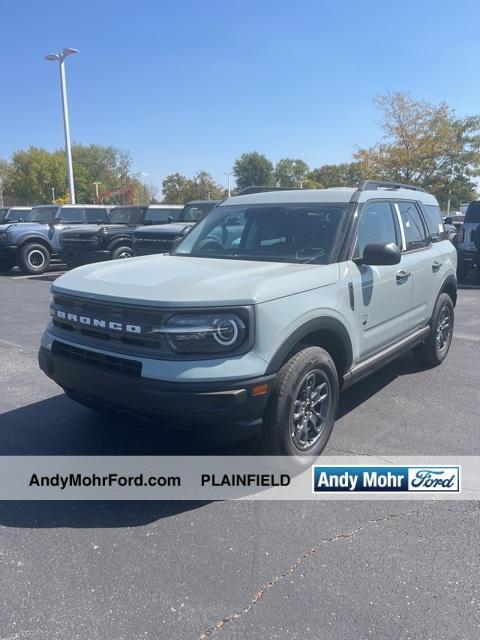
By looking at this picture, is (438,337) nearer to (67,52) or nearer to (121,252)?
(121,252)

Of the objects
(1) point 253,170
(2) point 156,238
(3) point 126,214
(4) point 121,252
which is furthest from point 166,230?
(1) point 253,170

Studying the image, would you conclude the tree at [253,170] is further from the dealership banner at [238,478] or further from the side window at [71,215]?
the dealership banner at [238,478]

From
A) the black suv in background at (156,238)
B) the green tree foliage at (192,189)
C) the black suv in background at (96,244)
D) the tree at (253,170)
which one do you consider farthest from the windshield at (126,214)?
the tree at (253,170)

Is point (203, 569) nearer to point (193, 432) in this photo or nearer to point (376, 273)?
point (193, 432)

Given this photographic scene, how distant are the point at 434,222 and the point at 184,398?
13.8 feet

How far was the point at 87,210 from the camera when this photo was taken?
16422 mm

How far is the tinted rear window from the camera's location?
42.2 feet

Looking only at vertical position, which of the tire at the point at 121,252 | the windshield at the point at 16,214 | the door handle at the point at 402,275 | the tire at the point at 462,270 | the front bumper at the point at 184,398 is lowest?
the tire at the point at 462,270

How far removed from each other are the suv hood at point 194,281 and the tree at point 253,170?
77757mm

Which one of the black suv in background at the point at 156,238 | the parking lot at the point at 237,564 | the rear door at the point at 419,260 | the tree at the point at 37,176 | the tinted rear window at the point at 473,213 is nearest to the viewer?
the parking lot at the point at 237,564

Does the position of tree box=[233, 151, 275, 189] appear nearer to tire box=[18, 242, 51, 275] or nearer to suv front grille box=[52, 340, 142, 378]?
tire box=[18, 242, 51, 275]

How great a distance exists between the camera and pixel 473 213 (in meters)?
13.0

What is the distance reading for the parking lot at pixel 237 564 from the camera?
2352 mm

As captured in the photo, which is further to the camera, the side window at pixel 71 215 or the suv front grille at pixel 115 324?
the side window at pixel 71 215
